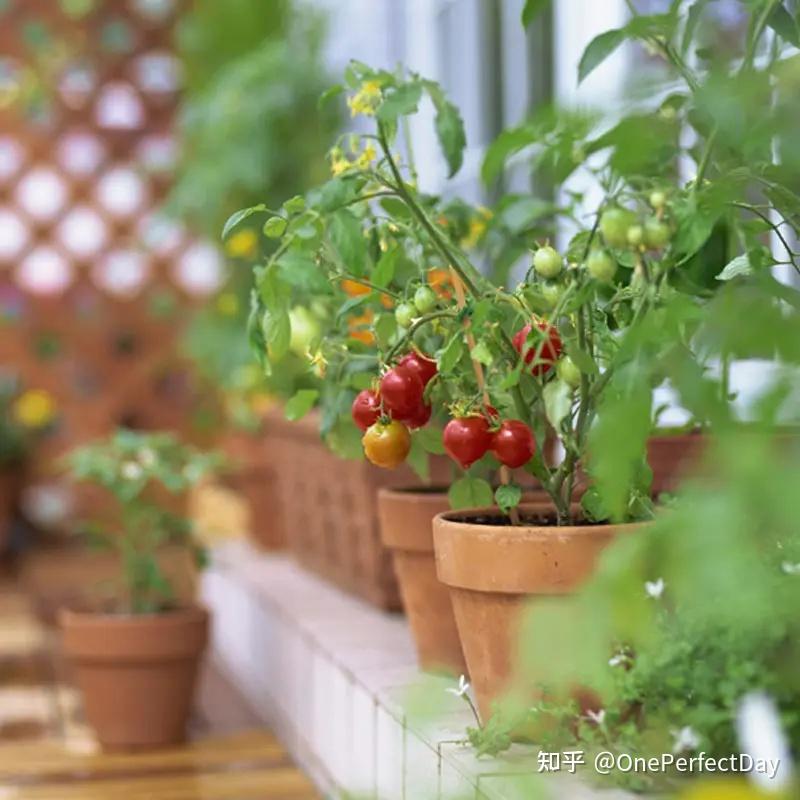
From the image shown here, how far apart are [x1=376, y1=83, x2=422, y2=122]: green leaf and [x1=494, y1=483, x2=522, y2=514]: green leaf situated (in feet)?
0.95

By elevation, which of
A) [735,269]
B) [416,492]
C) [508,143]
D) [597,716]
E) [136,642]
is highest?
[508,143]

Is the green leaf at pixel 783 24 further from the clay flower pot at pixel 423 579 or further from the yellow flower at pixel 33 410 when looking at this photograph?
the yellow flower at pixel 33 410

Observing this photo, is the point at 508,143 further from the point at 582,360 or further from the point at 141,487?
the point at 141,487

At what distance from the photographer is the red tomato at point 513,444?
1.06m

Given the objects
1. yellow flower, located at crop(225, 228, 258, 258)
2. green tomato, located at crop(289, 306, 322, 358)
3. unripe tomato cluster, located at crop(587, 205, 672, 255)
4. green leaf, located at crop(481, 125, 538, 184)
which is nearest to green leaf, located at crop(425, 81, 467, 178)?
green leaf, located at crop(481, 125, 538, 184)

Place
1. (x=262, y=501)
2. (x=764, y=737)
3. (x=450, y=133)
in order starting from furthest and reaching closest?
1. (x=262, y=501)
2. (x=450, y=133)
3. (x=764, y=737)

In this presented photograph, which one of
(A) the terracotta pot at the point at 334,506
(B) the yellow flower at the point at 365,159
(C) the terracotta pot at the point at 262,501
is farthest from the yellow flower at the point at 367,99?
(C) the terracotta pot at the point at 262,501

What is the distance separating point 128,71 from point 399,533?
275 cm

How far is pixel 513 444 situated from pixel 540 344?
91 millimetres

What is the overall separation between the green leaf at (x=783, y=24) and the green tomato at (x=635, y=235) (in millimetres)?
250

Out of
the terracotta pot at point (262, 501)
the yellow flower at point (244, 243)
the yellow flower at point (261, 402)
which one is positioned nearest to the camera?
the yellow flower at point (244, 243)

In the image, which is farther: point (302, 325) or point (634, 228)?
point (302, 325)

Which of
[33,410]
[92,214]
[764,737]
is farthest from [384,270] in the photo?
[92,214]

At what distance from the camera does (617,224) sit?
2.89 feet
